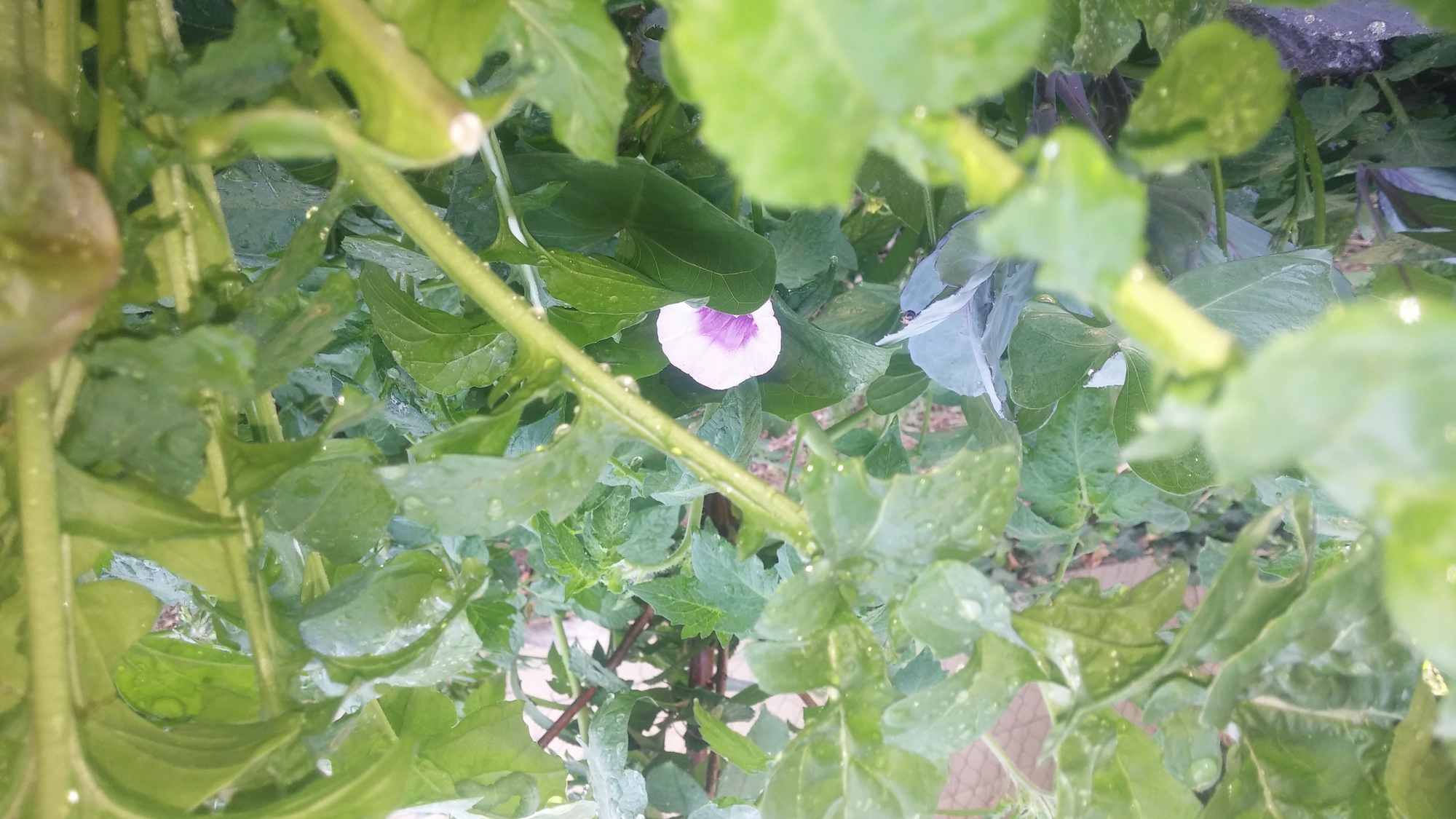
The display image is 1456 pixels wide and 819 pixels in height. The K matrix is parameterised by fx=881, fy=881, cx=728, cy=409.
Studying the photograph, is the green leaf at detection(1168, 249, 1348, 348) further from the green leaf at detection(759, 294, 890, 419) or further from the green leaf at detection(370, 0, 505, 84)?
the green leaf at detection(370, 0, 505, 84)

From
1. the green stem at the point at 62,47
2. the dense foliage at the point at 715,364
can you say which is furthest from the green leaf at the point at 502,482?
the green stem at the point at 62,47

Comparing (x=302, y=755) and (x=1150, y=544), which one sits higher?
(x=302, y=755)

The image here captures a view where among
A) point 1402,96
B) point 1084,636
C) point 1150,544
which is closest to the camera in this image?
point 1084,636

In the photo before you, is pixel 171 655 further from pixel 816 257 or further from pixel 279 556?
pixel 816 257

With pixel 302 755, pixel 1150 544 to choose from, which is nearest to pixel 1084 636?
pixel 302 755

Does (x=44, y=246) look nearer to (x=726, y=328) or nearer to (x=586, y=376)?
(x=586, y=376)

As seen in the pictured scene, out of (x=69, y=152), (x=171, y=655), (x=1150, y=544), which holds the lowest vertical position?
(x=1150, y=544)
